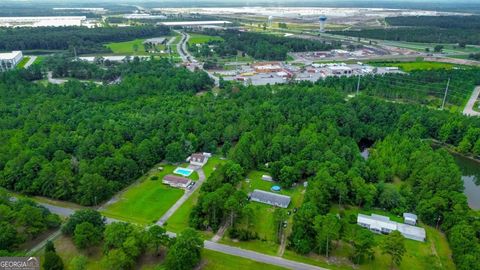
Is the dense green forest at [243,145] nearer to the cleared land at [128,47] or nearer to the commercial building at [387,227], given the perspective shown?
the commercial building at [387,227]

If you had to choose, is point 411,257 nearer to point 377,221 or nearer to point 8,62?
point 377,221

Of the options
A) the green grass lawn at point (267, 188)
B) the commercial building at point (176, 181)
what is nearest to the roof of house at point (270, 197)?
the green grass lawn at point (267, 188)

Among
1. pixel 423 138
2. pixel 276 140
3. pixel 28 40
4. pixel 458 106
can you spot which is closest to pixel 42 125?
pixel 276 140

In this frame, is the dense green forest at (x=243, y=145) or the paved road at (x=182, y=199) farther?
the paved road at (x=182, y=199)

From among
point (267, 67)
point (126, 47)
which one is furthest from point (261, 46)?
point (126, 47)

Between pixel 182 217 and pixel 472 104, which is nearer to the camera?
pixel 182 217

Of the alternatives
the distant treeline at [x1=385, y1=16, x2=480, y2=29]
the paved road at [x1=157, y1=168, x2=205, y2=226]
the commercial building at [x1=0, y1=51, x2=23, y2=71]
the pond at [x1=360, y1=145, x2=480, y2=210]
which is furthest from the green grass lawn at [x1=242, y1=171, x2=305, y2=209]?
the distant treeline at [x1=385, y1=16, x2=480, y2=29]

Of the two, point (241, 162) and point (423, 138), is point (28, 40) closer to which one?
point (241, 162)
